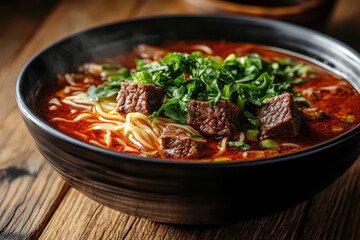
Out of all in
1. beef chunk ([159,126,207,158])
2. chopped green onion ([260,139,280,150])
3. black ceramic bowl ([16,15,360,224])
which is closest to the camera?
black ceramic bowl ([16,15,360,224])

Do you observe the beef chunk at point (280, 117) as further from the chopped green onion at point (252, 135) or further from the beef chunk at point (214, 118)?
the beef chunk at point (214, 118)

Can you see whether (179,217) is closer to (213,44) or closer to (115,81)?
(115,81)

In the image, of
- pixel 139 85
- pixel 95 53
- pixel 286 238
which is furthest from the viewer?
pixel 95 53

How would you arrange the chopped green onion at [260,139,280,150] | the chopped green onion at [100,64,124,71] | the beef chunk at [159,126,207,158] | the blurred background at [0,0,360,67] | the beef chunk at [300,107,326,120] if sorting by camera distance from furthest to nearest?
the blurred background at [0,0,360,67], the chopped green onion at [100,64,124,71], the beef chunk at [300,107,326,120], the chopped green onion at [260,139,280,150], the beef chunk at [159,126,207,158]

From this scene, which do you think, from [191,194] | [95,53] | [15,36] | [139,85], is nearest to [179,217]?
[191,194]

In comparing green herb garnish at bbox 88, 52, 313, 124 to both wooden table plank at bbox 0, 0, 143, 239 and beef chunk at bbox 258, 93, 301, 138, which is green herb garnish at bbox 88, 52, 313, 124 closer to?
beef chunk at bbox 258, 93, 301, 138

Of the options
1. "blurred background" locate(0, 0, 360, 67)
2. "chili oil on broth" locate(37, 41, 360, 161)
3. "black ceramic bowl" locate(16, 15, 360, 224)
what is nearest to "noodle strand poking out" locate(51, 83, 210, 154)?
"chili oil on broth" locate(37, 41, 360, 161)
